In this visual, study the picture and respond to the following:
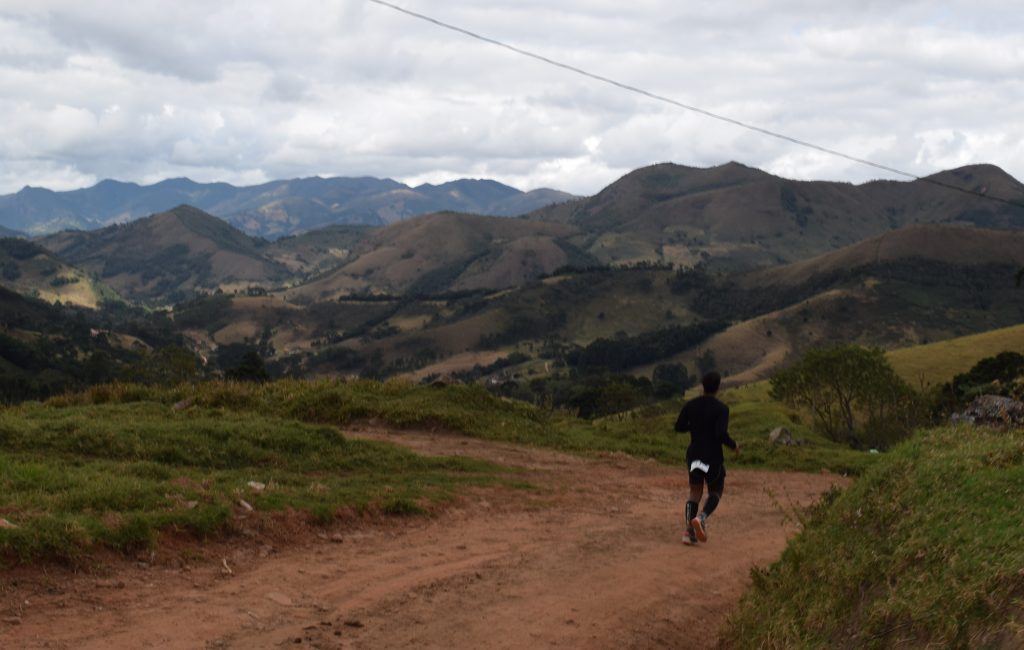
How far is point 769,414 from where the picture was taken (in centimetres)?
3966

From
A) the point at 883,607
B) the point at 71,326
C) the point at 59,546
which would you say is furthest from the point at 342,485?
the point at 71,326

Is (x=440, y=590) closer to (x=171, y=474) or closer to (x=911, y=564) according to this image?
(x=911, y=564)

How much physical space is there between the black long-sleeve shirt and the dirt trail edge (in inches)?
49.1

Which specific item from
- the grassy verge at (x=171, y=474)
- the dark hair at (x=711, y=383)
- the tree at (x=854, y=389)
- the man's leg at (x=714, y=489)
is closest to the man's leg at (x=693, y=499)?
the man's leg at (x=714, y=489)

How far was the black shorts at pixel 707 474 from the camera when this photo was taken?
1177 cm

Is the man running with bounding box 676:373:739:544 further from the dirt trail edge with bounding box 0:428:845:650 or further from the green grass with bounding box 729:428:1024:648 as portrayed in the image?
the green grass with bounding box 729:428:1024:648

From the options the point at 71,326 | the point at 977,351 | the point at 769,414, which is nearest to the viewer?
the point at 769,414

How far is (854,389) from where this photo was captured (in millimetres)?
47406

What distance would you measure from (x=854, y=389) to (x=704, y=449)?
1533 inches

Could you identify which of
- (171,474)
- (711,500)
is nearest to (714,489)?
(711,500)

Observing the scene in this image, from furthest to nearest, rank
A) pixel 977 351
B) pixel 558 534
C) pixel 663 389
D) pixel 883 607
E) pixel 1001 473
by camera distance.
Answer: pixel 663 389 → pixel 977 351 → pixel 558 534 → pixel 1001 473 → pixel 883 607

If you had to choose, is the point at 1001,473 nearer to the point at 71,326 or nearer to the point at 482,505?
the point at 482,505

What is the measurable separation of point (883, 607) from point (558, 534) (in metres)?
6.37

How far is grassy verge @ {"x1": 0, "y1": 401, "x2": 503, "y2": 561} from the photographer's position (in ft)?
32.1
